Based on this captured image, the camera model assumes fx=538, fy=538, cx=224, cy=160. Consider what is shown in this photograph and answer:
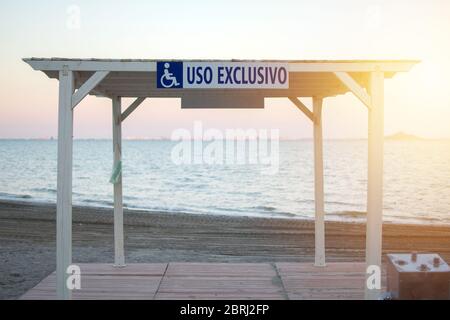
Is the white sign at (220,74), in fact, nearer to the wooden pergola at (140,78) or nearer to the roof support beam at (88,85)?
the wooden pergola at (140,78)

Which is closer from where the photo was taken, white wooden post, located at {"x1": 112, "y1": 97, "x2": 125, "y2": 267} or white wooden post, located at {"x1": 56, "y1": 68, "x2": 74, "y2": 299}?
white wooden post, located at {"x1": 56, "y1": 68, "x2": 74, "y2": 299}

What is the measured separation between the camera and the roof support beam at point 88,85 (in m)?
6.22

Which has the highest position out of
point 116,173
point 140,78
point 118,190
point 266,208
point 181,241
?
point 140,78

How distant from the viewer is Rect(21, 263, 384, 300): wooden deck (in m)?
7.13

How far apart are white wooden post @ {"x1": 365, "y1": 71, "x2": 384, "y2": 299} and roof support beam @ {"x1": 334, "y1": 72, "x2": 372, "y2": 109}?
0.23 feet

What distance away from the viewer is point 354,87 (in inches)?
253

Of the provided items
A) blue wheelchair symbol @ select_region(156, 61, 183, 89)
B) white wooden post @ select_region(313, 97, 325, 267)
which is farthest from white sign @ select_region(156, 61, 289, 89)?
white wooden post @ select_region(313, 97, 325, 267)

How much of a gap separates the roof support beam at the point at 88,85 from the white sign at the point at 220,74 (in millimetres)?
654

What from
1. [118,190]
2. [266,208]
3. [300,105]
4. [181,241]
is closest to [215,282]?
[118,190]

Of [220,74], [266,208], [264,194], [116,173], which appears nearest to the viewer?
[220,74]

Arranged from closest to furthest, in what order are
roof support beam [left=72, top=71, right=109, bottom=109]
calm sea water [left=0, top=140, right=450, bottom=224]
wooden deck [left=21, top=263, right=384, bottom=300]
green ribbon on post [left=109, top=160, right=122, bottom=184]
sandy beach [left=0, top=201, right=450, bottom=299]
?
roof support beam [left=72, top=71, right=109, bottom=109] < wooden deck [left=21, top=263, right=384, bottom=300] < green ribbon on post [left=109, top=160, right=122, bottom=184] < sandy beach [left=0, top=201, right=450, bottom=299] < calm sea water [left=0, top=140, right=450, bottom=224]

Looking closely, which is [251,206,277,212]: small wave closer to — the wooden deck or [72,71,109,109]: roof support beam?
the wooden deck

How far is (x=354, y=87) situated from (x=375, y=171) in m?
1.04

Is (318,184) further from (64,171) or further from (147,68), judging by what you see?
(64,171)
